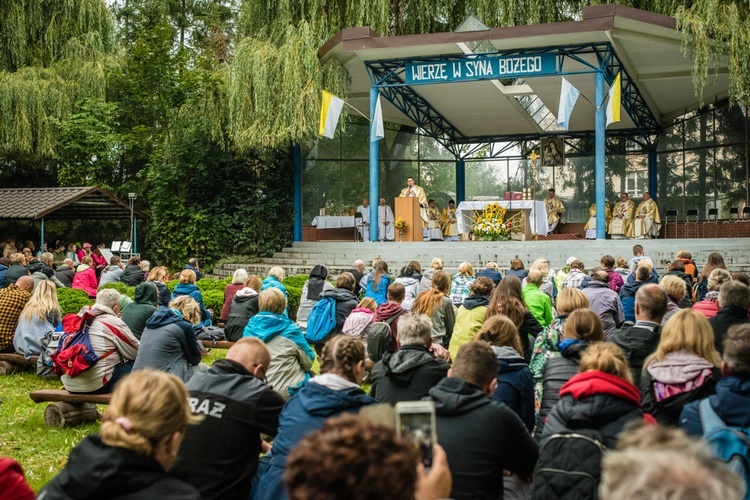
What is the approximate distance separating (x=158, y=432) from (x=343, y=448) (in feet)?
4.15

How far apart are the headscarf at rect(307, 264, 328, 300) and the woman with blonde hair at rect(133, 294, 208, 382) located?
11.1 feet

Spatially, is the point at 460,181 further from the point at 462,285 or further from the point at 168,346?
the point at 168,346

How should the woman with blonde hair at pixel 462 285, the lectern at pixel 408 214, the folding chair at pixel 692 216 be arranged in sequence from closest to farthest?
the woman with blonde hair at pixel 462 285
the lectern at pixel 408 214
the folding chair at pixel 692 216

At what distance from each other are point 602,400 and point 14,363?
8371 millimetres

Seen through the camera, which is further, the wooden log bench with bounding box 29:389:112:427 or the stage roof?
the stage roof

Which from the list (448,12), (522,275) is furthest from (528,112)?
(522,275)

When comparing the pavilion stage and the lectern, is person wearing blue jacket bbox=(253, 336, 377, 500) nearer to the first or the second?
the pavilion stage

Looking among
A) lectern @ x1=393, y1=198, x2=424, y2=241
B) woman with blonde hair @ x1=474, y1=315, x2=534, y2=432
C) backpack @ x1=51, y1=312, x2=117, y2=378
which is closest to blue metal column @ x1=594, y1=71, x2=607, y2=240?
lectern @ x1=393, y1=198, x2=424, y2=241

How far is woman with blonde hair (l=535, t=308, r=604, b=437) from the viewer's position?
4910mm

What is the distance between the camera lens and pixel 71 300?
1207 cm

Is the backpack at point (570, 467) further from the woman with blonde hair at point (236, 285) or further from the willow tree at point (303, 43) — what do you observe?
the willow tree at point (303, 43)

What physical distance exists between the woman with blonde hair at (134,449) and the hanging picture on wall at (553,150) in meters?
25.5

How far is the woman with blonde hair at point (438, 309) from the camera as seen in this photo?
8039mm

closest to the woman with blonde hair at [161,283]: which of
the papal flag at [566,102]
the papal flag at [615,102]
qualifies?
the papal flag at [566,102]
